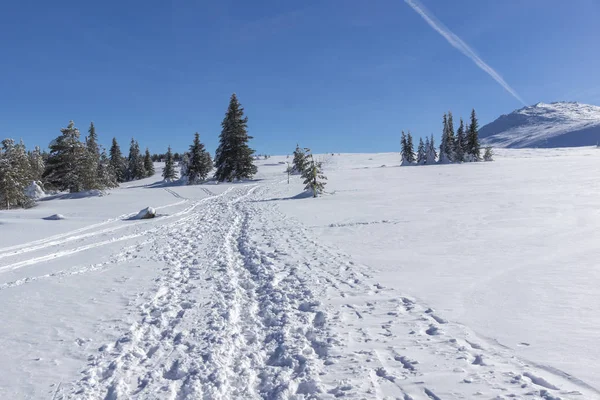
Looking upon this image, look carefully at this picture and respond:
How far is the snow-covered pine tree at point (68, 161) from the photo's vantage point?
3250 centimetres

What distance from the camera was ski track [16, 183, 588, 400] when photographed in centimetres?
373

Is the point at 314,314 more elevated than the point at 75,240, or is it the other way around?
the point at 75,240

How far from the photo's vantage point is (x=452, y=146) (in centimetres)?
6675

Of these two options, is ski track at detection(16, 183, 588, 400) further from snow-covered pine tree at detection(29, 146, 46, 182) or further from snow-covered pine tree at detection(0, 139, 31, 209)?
snow-covered pine tree at detection(29, 146, 46, 182)

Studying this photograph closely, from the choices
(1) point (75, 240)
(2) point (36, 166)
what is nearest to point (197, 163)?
(2) point (36, 166)

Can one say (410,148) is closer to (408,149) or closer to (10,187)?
(408,149)

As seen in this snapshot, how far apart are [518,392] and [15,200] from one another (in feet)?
110

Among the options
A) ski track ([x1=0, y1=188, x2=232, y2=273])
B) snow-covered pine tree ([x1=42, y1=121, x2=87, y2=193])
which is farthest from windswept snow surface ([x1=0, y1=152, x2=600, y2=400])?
snow-covered pine tree ([x1=42, y1=121, x2=87, y2=193])

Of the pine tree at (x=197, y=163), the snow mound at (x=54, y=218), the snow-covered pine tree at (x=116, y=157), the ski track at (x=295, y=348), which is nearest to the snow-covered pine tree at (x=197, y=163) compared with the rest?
the pine tree at (x=197, y=163)

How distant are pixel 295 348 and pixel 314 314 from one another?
1137 millimetres

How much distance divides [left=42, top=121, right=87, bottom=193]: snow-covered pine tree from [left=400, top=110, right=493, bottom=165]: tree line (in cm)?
6012

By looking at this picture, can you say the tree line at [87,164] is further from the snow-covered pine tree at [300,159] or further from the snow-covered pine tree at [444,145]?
the snow-covered pine tree at [444,145]

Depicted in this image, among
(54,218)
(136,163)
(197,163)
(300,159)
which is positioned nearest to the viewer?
(54,218)

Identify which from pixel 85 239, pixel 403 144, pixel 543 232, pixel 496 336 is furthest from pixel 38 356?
pixel 403 144
